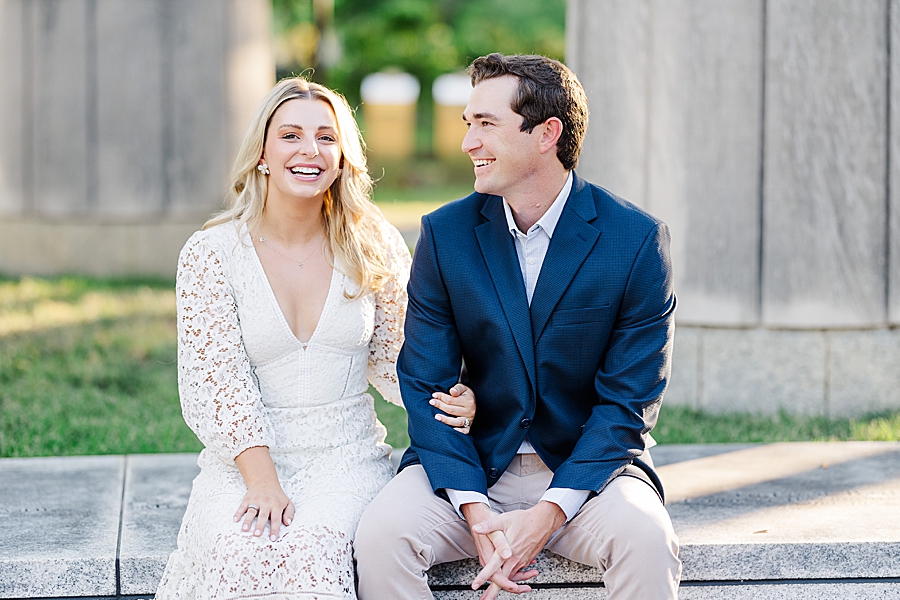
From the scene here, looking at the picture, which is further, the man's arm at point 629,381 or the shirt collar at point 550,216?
the shirt collar at point 550,216

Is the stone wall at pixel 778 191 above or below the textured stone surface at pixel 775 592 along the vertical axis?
above

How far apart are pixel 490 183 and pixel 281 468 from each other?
44.5 inches

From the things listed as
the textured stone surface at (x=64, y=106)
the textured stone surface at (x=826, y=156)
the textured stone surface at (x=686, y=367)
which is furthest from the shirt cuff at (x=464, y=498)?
the textured stone surface at (x=64, y=106)

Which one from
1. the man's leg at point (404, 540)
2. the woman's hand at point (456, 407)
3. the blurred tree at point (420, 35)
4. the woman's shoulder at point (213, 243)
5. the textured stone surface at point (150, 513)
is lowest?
the textured stone surface at point (150, 513)

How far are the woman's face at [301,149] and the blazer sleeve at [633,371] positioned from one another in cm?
105

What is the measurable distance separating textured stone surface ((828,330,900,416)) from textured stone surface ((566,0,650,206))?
4.27ft

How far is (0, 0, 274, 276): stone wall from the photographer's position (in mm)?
9492

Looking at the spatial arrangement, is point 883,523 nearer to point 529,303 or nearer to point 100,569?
point 529,303

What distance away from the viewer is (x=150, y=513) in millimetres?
3721

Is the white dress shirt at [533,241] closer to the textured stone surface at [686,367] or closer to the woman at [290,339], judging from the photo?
the woman at [290,339]

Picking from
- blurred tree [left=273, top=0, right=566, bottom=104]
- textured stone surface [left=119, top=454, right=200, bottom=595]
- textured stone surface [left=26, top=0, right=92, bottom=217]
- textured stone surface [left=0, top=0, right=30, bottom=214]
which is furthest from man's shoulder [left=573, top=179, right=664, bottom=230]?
blurred tree [left=273, top=0, right=566, bottom=104]

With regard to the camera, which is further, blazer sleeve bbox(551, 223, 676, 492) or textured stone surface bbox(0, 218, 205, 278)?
textured stone surface bbox(0, 218, 205, 278)

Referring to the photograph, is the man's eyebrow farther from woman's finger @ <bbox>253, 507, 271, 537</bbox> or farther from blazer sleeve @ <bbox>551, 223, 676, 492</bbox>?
woman's finger @ <bbox>253, 507, 271, 537</bbox>

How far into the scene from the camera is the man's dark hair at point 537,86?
10.5ft
